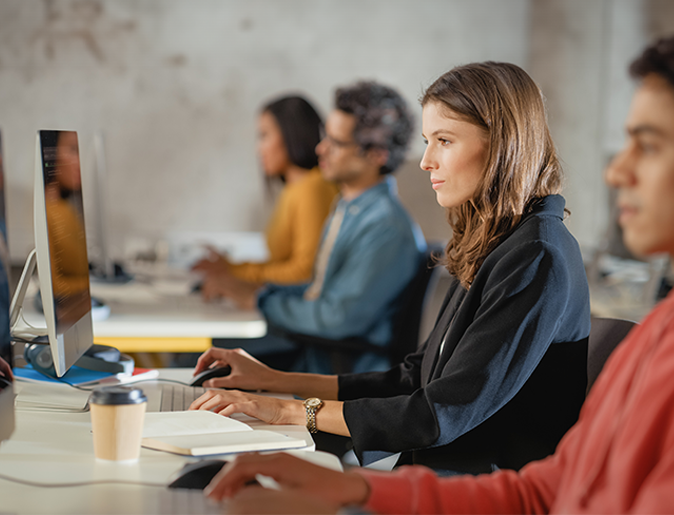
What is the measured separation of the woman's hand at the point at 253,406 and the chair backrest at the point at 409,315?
114cm

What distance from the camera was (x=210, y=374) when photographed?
1473 mm

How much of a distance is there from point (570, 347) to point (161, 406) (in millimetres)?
728

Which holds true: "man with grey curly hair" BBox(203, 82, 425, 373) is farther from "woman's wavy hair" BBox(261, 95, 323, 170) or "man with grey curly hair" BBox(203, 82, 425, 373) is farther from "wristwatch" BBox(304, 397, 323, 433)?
"wristwatch" BBox(304, 397, 323, 433)

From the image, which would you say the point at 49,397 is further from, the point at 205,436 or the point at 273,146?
→ the point at 273,146

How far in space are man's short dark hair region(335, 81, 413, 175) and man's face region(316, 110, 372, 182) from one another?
2 centimetres

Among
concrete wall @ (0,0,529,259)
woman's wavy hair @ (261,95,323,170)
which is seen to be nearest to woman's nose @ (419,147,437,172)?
woman's wavy hair @ (261,95,323,170)

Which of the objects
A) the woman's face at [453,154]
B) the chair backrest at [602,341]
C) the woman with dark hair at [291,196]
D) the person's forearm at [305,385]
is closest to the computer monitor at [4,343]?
the person's forearm at [305,385]

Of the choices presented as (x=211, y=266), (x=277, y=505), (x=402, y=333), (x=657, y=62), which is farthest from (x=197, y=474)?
(x=211, y=266)

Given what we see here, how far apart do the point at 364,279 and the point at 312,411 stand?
45.2 inches

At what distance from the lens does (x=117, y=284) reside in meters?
3.00

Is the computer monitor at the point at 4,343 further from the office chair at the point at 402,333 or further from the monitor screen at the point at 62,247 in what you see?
the office chair at the point at 402,333

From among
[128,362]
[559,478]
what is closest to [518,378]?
[559,478]

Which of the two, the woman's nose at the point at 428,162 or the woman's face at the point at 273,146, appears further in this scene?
the woman's face at the point at 273,146

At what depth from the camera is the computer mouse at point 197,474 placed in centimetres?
90
